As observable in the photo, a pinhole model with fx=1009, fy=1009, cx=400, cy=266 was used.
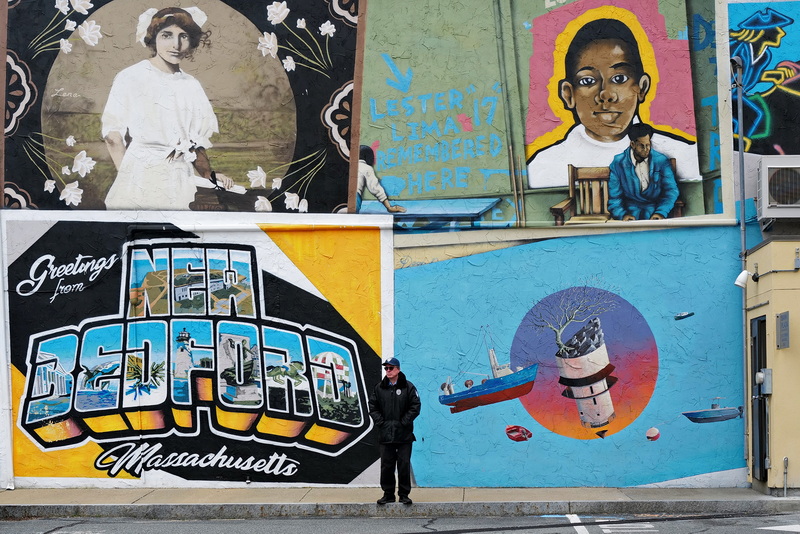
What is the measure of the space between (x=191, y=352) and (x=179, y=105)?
3371 mm

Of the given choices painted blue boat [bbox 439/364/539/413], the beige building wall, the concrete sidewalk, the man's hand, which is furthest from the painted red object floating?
the man's hand

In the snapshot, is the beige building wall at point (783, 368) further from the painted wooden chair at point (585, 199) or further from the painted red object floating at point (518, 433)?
the painted red object floating at point (518, 433)

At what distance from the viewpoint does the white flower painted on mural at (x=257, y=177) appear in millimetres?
13664

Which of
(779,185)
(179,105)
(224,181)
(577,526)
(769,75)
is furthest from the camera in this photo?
(179,105)

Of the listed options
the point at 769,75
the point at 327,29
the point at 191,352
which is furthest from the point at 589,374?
the point at 327,29

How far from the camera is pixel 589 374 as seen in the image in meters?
13.2

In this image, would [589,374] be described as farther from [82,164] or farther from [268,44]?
[82,164]

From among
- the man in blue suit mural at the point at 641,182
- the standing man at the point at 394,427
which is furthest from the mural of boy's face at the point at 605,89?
the standing man at the point at 394,427

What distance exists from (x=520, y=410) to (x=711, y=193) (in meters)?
3.77

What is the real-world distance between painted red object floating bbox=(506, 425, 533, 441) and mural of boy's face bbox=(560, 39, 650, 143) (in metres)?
3.95

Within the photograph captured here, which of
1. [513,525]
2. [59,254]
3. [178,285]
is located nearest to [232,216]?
[178,285]

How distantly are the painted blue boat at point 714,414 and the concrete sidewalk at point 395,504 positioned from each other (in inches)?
34.7

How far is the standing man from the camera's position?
11.9 metres

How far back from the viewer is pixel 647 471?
13.0m
